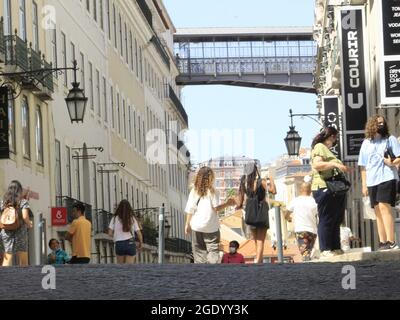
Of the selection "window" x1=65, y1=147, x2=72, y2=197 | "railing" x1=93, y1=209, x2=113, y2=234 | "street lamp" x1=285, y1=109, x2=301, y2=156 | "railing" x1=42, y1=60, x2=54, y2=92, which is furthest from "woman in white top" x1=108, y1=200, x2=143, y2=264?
"railing" x1=93, y1=209, x2=113, y2=234

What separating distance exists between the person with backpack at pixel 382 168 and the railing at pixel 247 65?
229 ft

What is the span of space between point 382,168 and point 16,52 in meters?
17.1

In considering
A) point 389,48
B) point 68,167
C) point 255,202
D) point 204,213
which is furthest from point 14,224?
point 68,167

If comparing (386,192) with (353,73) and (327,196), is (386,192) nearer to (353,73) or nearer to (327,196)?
(327,196)

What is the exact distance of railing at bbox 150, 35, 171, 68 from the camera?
69412 millimetres

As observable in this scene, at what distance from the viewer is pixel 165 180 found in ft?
242

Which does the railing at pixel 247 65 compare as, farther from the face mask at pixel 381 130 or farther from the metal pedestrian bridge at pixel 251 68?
the face mask at pixel 381 130

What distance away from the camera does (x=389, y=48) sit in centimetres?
2647

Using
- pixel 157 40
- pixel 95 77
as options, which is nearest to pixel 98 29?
pixel 95 77

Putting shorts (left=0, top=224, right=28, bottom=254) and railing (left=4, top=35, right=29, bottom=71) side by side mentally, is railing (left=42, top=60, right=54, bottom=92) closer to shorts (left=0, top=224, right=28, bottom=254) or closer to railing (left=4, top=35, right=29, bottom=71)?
railing (left=4, top=35, right=29, bottom=71)

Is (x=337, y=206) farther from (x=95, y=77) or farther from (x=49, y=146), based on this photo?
(x=95, y=77)

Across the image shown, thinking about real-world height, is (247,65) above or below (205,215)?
above

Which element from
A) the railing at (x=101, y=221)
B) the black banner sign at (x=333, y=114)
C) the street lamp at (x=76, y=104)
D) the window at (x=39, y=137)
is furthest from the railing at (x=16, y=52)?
the black banner sign at (x=333, y=114)

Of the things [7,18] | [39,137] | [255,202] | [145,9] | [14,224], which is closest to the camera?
[255,202]
